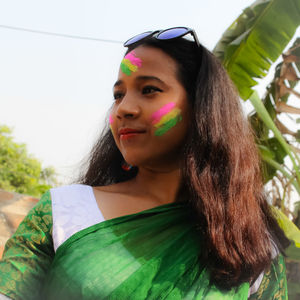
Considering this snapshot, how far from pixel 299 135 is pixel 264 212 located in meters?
1.76

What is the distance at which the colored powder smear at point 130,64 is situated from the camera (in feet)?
3.97

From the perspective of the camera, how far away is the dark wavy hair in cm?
113

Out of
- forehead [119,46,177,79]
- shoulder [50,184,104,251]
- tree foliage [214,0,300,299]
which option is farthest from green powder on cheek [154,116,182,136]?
tree foliage [214,0,300,299]

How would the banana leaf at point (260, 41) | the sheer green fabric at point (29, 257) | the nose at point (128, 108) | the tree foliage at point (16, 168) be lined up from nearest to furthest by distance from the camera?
the sheer green fabric at point (29, 257)
the nose at point (128, 108)
the banana leaf at point (260, 41)
the tree foliage at point (16, 168)

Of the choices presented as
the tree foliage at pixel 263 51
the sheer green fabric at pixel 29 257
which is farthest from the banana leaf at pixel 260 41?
the sheer green fabric at pixel 29 257

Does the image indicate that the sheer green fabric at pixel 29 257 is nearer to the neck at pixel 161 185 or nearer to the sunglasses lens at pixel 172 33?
the neck at pixel 161 185

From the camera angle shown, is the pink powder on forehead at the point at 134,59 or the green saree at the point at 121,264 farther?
the pink powder on forehead at the point at 134,59

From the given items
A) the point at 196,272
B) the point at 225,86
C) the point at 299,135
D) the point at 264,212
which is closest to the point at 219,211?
the point at 196,272

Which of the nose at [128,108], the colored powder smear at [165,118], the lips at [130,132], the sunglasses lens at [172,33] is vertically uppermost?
the sunglasses lens at [172,33]

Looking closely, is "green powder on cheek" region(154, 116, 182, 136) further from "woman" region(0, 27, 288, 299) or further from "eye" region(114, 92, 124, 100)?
"eye" region(114, 92, 124, 100)

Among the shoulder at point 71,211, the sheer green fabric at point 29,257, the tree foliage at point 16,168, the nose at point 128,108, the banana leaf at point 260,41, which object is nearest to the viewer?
the sheer green fabric at point 29,257

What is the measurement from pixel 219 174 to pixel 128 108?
35 centimetres

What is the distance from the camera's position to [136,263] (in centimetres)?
105

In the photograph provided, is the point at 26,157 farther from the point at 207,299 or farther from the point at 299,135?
the point at 207,299
